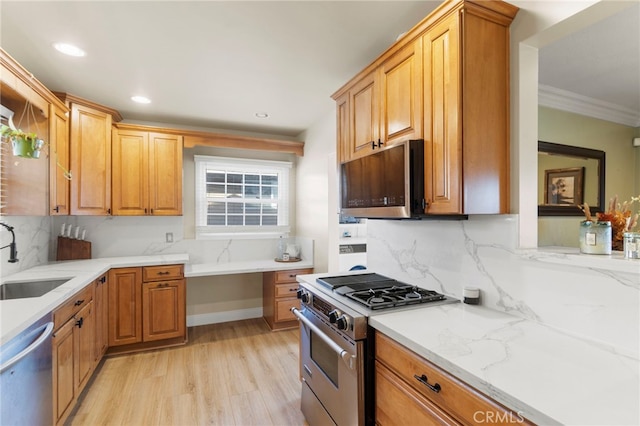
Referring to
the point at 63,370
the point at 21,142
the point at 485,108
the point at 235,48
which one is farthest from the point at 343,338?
the point at 21,142

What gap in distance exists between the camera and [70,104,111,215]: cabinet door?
2.84 m

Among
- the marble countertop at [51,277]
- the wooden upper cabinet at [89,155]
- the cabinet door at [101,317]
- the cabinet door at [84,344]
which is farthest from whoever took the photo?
the wooden upper cabinet at [89,155]

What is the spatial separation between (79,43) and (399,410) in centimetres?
280

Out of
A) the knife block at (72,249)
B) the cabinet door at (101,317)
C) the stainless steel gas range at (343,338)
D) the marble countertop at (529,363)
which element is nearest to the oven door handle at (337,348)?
the stainless steel gas range at (343,338)

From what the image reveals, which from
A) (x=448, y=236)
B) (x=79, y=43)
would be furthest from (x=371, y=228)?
(x=79, y=43)

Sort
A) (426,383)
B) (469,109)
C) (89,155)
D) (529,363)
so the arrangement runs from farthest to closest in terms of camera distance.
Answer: (89,155) → (469,109) → (426,383) → (529,363)

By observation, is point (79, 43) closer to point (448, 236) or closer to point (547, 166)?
point (448, 236)

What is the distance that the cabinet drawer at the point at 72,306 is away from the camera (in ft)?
6.03

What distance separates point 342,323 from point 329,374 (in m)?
0.44

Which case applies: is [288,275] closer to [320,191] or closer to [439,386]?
[320,191]

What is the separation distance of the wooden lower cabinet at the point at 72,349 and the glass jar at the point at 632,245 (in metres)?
2.83

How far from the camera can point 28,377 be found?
4.97 ft

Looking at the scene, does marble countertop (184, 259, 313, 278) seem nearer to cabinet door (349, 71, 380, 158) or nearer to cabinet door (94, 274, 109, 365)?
cabinet door (94, 274, 109, 365)

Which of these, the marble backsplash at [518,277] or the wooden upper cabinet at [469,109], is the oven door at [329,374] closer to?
the marble backsplash at [518,277]
